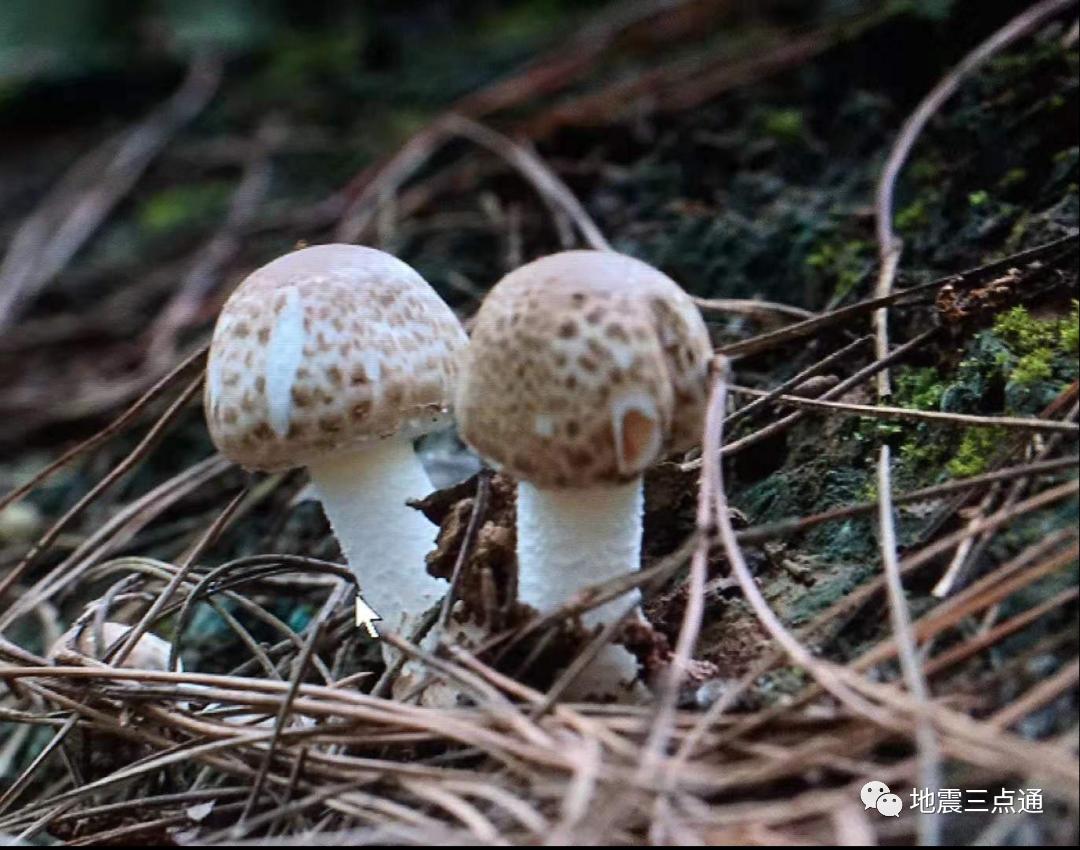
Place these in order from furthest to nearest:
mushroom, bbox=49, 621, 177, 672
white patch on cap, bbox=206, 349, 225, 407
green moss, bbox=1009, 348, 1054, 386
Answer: mushroom, bbox=49, 621, 177, 672 → green moss, bbox=1009, 348, 1054, 386 → white patch on cap, bbox=206, 349, 225, 407

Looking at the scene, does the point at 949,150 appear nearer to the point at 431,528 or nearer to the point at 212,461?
the point at 431,528

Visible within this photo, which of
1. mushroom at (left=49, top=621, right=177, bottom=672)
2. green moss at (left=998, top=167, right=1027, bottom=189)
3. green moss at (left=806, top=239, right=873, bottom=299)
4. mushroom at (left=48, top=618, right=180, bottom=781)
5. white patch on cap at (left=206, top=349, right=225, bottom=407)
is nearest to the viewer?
white patch on cap at (left=206, top=349, right=225, bottom=407)

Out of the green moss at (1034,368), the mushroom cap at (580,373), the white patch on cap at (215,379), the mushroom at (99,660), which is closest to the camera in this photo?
the mushroom cap at (580,373)

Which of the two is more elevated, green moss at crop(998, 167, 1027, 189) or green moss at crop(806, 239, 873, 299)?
green moss at crop(998, 167, 1027, 189)

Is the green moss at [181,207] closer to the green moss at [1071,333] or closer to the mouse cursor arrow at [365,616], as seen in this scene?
the mouse cursor arrow at [365,616]

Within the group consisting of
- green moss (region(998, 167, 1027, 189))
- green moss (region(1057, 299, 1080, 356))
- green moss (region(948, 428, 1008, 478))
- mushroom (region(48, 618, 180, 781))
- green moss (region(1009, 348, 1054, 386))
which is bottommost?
mushroom (region(48, 618, 180, 781))

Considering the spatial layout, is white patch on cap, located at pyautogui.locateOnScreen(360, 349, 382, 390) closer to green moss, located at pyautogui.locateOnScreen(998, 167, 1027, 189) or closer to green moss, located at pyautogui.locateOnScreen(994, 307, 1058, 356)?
green moss, located at pyautogui.locateOnScreen(994, 307, 1058, 356)

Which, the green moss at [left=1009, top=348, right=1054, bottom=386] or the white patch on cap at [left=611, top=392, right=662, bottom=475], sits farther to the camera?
the green moss at [left=1009, top=348, right=1054, bottom=386]

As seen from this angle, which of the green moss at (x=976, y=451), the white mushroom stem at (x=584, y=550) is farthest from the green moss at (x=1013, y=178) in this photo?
the white mushroom stem at (x=584, y=550)

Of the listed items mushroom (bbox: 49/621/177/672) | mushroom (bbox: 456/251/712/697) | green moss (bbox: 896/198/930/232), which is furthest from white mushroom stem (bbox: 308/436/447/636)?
green moss (bbox: 896/198/930/232)

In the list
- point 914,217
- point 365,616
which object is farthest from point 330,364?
point 914,217
